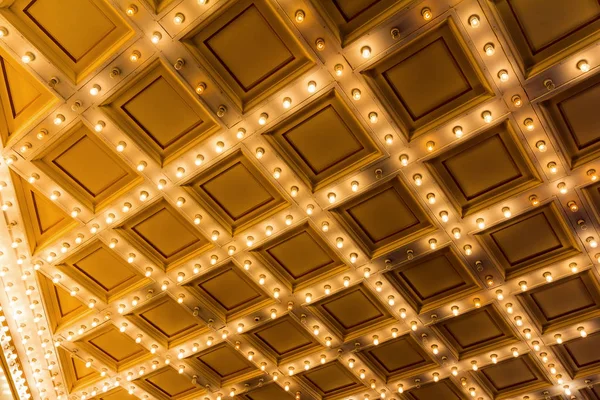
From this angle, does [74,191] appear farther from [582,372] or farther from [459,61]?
[582,372]

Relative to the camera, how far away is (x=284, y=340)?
12.4 meters

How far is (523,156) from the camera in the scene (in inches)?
347

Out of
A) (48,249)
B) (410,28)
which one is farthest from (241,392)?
(410,28)

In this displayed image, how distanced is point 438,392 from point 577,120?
7194mm

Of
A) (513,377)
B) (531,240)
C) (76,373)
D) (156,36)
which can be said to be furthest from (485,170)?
(76,373)

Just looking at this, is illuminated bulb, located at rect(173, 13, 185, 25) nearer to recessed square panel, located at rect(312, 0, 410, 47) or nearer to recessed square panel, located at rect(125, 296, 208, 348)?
recessed square panel, located at rect(312, 0, 410, 47)

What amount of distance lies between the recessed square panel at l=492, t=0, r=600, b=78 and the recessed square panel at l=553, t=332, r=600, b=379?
20.5 feet

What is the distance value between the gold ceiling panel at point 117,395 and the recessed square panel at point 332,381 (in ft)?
13.8

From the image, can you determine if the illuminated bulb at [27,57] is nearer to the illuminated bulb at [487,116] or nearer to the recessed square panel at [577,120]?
the illuminated bulb at [487,116]

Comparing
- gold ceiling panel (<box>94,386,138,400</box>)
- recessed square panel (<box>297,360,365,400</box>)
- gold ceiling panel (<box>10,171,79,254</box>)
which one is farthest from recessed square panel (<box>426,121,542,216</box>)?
gold ceiling panel (<box>94,386,138,400</box>)

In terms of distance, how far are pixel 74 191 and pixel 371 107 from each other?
210 inches

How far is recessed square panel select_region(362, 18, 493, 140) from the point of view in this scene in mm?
7855

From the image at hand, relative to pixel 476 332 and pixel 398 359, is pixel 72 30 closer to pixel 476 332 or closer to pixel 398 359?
pixel 398 359

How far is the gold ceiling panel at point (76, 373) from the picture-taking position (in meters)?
12.8
